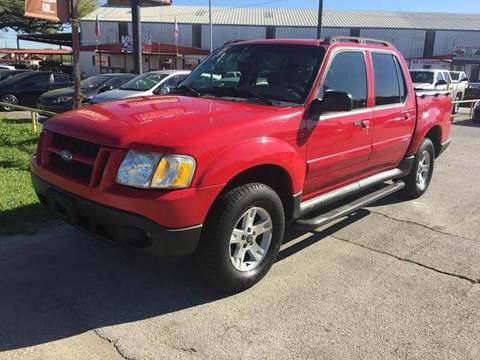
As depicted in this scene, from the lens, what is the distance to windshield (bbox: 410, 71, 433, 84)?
19609mm

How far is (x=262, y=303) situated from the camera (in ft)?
11.8

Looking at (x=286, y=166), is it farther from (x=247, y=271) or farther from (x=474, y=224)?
(x=474, y=224)

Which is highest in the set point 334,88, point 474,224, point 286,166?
point 334,88

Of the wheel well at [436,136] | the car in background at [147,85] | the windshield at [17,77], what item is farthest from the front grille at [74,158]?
the windshield at [17,77]

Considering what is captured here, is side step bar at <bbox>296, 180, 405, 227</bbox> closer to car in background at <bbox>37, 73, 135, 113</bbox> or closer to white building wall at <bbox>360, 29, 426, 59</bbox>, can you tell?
car in background at <bbox>37, 73, 135, 113</bbox>

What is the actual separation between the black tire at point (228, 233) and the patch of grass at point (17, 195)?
2.27 meters

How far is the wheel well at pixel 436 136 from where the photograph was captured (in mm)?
6531

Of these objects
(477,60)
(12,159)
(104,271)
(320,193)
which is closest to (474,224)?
(320,193)

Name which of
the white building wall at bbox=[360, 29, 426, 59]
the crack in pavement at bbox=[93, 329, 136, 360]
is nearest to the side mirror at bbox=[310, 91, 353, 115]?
the crack in pavement at bbox=[93, 329, 136, 360]

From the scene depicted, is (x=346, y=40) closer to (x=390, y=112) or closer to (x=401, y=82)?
(x=390, y=112)

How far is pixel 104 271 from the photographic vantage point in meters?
4.00

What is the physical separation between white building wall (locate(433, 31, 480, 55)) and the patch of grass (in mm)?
53973

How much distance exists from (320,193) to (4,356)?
284cm

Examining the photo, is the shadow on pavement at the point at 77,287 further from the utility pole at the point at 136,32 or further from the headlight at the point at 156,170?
the utility pole at the point at 136,32
